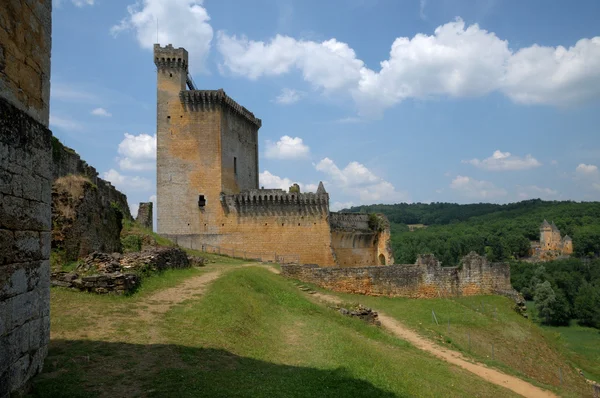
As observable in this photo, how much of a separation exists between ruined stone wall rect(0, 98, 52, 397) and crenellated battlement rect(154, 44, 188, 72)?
33936 mm

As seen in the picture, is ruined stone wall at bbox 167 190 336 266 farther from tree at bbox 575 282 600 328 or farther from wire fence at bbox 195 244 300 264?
tree at bbox 575 282 600 328

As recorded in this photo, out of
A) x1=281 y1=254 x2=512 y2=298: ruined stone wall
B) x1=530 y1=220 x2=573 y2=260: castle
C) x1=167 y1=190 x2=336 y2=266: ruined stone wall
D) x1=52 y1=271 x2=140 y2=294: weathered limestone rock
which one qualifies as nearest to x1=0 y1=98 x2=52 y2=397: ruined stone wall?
x1=52 y1=271 x2=140 y2=294: weathered limestone rock

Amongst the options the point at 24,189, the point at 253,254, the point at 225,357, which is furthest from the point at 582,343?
the point at 24,189

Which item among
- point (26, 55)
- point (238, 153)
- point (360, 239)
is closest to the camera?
point (26, 55)

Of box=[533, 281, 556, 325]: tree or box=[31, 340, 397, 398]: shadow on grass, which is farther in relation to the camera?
box=[533, 281, 556, 325]: tree

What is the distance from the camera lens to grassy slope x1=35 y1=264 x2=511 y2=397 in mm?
6859

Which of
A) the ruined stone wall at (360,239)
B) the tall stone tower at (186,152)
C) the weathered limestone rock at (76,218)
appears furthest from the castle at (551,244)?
the weathered limestone rock at (76,218)

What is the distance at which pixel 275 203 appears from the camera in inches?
1425

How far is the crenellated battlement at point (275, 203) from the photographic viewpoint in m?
36.2

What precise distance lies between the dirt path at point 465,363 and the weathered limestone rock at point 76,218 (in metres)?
12.0

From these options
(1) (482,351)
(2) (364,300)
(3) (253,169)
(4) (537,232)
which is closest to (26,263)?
(1) (482,351)

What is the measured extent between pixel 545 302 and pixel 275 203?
4758 cm

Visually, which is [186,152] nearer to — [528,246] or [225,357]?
[225,357]

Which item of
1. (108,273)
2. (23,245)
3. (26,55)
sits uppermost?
(26,55)
